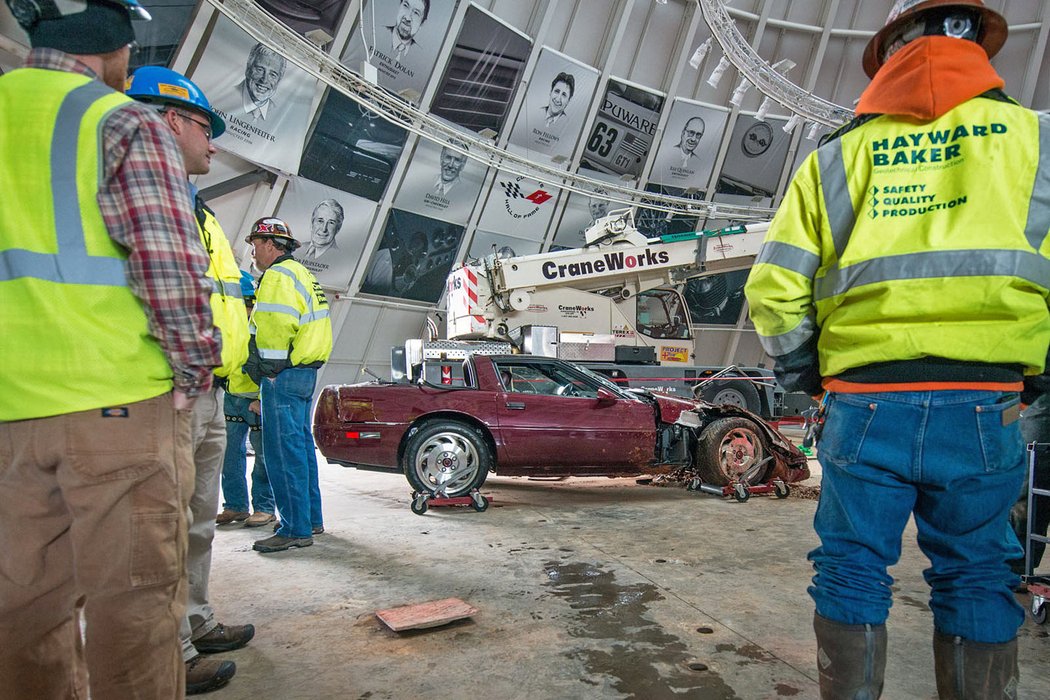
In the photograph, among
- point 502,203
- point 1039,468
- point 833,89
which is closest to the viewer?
point 1039,468

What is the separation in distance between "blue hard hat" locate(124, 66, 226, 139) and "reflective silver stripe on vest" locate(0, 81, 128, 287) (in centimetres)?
102

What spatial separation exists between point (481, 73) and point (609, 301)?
553 centimetres

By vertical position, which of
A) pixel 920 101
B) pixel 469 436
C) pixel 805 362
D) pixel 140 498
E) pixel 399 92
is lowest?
pixel 469 436

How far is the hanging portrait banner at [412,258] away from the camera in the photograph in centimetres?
1164

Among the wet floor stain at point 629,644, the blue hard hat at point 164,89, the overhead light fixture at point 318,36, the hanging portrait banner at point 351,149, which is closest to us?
the wet floor stain at point 629,644

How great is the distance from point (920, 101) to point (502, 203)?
12065 mm

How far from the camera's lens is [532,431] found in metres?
5.16

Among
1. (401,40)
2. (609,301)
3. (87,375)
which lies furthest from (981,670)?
(401,40)

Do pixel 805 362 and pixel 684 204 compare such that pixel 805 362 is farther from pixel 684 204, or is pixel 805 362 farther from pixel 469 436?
pixel 684 204

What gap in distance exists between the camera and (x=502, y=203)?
13102 millimetres

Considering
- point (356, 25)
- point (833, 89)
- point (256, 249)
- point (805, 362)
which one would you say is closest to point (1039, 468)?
point (805, 362)

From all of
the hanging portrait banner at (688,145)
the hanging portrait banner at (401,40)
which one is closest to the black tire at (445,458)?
the hanging portrait banner at (401,40)

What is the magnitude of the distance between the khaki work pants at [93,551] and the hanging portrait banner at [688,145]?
587 inches

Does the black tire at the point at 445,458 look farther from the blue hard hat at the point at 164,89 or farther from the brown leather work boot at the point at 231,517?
the blue hard hat at the point at 164,89
